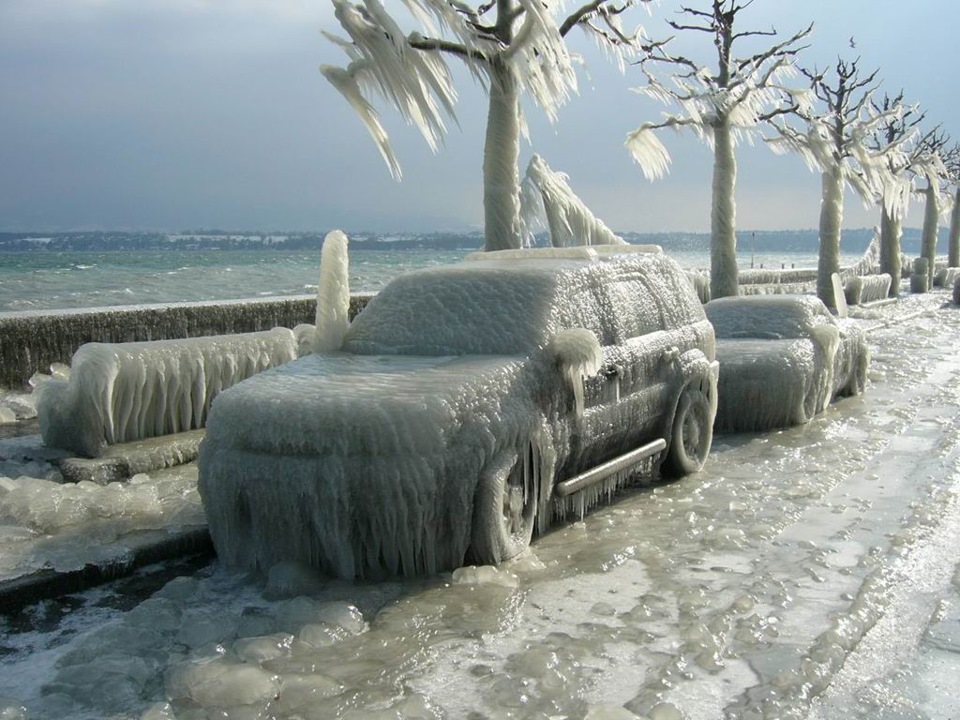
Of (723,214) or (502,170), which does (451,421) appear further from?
(723,214)

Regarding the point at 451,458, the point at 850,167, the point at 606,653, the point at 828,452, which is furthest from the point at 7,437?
the point at 850,167

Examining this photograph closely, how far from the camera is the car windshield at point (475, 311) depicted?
5.95 meters

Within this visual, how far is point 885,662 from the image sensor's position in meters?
4.10

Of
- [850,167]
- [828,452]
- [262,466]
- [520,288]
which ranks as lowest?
[828,452]

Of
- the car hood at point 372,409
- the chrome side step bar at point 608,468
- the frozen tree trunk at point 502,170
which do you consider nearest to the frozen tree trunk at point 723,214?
the frozen tree trunk at point 502,170

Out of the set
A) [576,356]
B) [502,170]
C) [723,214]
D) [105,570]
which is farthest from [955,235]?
[105,570]

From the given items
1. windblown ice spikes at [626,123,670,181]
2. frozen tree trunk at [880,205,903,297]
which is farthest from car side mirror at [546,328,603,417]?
frozen tree trunk at [880,205,903,297]

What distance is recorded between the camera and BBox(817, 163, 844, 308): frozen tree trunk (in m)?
26.0

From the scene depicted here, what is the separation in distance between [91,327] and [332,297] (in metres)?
6.85

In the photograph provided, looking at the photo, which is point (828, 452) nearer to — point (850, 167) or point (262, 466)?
point (262, 466)

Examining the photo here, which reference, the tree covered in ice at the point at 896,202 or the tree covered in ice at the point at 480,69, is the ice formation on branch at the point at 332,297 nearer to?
the tree covered in ice at the point at 480,69

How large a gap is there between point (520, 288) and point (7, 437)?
5324mm

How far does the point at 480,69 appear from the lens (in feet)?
39.9

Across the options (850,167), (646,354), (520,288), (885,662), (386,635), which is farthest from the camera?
(850,167)
